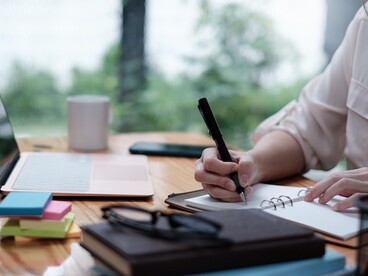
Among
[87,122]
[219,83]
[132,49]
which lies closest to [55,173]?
[87,122]

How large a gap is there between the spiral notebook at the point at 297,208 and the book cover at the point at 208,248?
6.3 inches

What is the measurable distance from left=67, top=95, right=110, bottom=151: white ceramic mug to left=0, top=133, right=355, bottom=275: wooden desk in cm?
4

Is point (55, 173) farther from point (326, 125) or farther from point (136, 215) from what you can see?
point (326, 125)

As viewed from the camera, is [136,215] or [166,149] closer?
[136,215]

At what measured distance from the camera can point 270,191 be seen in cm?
109

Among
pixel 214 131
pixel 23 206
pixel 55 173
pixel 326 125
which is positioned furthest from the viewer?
pixel 326 125

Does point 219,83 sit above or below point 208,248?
below

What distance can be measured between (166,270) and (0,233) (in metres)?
0.32

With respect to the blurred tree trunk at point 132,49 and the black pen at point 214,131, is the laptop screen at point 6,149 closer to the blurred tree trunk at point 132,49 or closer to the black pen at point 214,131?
the black pen at point 214,131

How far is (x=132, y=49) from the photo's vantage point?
263 centimetres

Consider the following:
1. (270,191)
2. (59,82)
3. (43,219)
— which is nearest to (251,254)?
(43,219)

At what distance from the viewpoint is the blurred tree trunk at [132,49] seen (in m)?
2.57

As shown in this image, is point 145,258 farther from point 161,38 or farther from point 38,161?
point 161,38

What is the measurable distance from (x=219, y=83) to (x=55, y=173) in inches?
67.8
